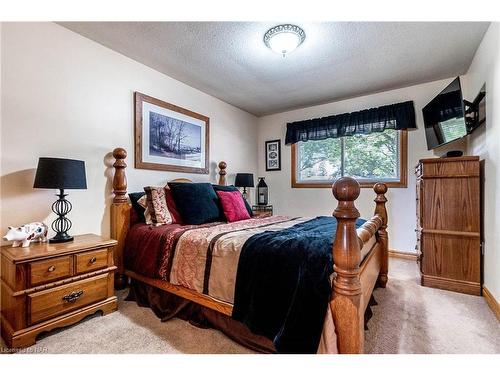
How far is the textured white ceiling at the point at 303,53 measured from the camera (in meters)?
2.07

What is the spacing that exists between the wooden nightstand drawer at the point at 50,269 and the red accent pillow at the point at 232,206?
4.54 ft

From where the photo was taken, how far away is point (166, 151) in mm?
2959

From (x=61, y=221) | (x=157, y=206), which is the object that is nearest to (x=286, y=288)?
(x=157, y=206)

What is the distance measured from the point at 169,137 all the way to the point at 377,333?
9.22 feet

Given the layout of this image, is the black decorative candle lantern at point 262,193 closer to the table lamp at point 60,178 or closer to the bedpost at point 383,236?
the bedpost at point 383,236

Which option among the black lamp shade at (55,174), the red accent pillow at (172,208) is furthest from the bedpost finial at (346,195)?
the black lamp shade at (55,174)

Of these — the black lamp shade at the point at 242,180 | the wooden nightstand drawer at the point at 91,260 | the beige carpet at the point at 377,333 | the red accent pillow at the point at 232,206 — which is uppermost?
the black lamp shade at the point at 242,180

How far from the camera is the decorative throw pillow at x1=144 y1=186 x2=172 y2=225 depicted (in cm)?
227

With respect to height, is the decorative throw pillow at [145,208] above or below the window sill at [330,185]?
below

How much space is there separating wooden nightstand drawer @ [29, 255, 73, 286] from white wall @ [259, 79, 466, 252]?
3.32 meters

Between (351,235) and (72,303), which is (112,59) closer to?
(72,303)

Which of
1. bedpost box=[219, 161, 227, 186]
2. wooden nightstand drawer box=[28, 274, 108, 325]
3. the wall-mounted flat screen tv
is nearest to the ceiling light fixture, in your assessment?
the wall-mounted flat screen tv
